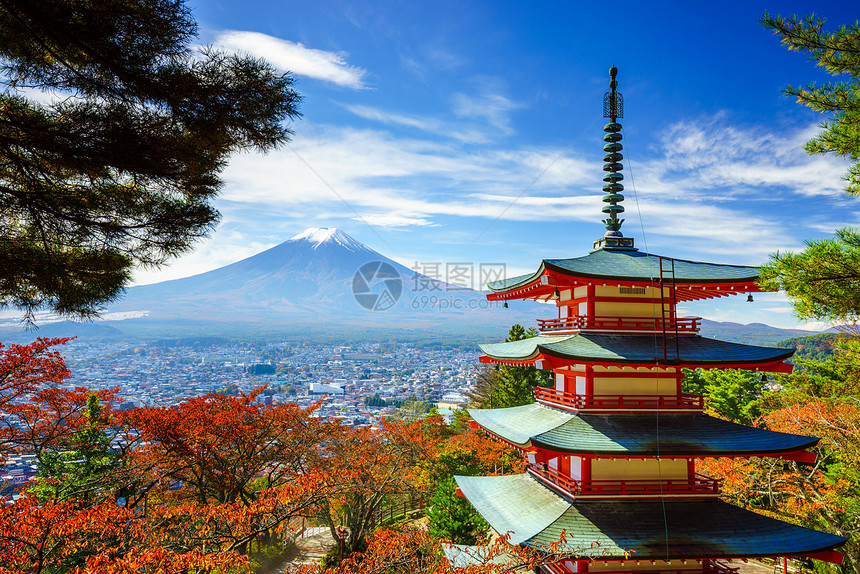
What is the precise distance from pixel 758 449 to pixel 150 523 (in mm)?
12961

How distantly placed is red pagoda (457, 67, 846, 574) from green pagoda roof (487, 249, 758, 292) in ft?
0.12

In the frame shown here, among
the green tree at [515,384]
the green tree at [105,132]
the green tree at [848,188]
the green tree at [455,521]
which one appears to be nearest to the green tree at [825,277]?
the green tree at [848,188]

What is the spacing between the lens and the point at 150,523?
9898 millimetres

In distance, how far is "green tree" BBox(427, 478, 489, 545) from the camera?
14437 millimetres

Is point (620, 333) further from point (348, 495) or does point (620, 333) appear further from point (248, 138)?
point (348, 495)

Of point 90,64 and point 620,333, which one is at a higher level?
point 90,64

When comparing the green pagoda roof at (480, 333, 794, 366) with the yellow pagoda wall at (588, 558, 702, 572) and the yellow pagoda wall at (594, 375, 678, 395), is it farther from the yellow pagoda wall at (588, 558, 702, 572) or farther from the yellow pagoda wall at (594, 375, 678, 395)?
the yellow pagoda wall at (588, 558, 702, 572)

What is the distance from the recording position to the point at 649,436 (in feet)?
27.4

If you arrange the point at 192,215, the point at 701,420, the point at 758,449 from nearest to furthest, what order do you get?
the point at 192,215, the point at 758,449, the point at 701,420

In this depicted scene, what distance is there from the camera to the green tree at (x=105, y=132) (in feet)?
13.7

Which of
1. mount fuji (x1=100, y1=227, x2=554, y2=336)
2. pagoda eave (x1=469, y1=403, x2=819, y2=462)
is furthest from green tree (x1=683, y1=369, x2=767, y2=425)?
mount fuji (x1=100, y1=227, x2=554, y2=336)

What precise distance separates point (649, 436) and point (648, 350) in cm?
166

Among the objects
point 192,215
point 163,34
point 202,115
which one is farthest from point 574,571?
point 163,34

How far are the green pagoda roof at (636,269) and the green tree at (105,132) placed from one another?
597 centimetres
